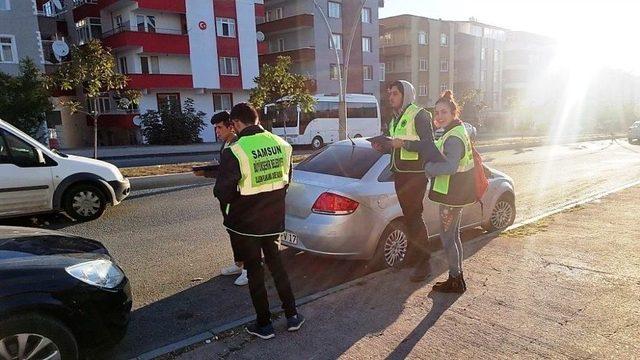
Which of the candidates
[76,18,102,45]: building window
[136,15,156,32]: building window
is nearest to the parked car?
[136,15,156,32]: building window

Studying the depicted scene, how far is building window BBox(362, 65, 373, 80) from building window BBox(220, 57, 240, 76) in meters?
13.6

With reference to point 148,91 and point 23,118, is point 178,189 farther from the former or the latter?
point 148,91

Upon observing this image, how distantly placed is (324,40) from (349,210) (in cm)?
3785

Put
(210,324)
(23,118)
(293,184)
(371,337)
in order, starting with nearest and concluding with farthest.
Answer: (371,337)
(210,324)
(293,184)
(23,118)

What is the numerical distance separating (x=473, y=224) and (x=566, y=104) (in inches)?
2536

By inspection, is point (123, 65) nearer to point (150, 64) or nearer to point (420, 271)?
point (150, 64)

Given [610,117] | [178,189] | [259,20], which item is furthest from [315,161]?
[610,117]

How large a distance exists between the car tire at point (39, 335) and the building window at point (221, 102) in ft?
110

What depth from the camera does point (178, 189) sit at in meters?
11.0

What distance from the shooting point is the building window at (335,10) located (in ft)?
135

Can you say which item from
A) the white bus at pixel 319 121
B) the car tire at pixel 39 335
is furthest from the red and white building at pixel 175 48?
the car tire at pixel 39 335

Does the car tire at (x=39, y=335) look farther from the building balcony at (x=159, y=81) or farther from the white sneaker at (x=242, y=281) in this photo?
the building balcony at (x=159, y=81)

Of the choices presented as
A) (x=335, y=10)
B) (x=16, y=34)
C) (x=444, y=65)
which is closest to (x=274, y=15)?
(x=335, y=10)

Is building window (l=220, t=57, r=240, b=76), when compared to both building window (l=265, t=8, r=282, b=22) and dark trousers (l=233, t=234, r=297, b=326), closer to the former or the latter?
building window (l=265, t=8, r=282, b=22)
